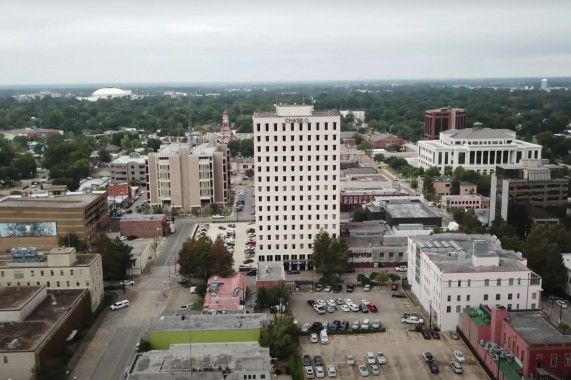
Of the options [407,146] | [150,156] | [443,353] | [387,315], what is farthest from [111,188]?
[407,146]

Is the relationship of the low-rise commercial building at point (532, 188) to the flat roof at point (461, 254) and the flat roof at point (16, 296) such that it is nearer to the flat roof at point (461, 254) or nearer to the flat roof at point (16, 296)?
the flat roof at point (461, 254)

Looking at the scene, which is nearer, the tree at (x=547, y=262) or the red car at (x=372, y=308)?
the red car at (x=372, y=308)

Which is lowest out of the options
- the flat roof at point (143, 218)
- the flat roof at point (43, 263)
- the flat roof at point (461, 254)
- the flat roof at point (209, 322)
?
the flat roof at point (209, 322)

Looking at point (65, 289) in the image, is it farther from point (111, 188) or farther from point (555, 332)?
point (111, 188)

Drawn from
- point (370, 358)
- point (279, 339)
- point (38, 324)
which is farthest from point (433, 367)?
point (38, 324)

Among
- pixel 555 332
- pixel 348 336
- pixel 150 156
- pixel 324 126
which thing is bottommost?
pixel 348 336

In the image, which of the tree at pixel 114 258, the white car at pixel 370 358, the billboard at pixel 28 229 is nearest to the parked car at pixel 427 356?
the white car at pixel 370 358
